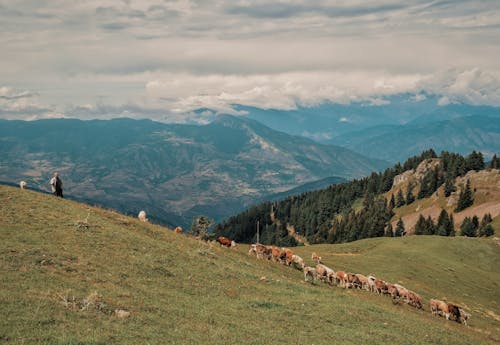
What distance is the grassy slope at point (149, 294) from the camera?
16641mm

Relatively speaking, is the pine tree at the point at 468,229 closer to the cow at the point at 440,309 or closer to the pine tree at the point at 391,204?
the pine tree at the point at 391,204

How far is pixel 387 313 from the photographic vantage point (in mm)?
29703

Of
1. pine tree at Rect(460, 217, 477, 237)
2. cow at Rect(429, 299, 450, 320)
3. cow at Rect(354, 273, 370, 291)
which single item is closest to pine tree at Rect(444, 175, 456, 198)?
pine tree at Rect(460, 217, 477, 237)

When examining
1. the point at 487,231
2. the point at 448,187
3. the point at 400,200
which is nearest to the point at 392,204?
the point at 400,200

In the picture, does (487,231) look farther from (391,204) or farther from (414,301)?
(414,301)

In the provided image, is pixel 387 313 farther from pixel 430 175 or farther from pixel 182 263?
pixel 430 175

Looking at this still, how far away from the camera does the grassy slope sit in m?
16.6

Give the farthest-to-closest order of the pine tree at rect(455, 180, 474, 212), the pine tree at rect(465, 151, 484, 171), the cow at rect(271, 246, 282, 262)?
the pine tree at rect(465, 151, 484, 171)
the pine tree at rect(455, 180, 474, 212)
the cow at rect(271, 246, 282, 262)

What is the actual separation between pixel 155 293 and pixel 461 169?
565 ft

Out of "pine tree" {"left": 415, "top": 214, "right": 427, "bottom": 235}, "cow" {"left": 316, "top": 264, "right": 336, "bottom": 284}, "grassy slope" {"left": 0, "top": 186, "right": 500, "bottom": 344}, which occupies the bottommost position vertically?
"pine tree" {"left": 415, "top": 214, "right": 427, "bottom": 235}

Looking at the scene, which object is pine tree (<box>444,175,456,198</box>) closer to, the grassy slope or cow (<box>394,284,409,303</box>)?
the grassy slope

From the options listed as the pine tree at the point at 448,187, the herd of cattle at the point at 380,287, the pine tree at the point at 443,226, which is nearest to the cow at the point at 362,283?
the herd of cattle at the point at 380,287

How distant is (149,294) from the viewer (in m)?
21.9

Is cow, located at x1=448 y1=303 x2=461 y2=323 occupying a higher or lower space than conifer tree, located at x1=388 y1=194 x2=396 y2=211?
higher
